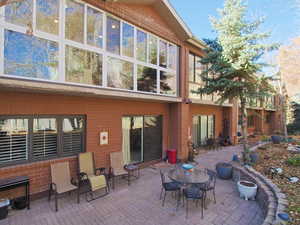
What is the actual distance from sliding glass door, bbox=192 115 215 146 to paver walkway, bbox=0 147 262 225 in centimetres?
618

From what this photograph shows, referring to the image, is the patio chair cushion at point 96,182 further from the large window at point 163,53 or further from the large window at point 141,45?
the large window at point 163,53

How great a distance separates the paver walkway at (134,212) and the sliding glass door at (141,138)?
2223 millimetres

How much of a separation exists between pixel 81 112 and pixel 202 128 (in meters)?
9.01

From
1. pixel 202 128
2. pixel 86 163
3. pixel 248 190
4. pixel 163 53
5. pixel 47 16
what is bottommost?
pixel 248 190

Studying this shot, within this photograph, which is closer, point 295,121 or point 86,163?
point 86,163

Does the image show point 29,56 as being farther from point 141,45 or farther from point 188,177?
point 188,177

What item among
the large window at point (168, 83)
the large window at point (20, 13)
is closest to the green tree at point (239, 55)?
the large window at point (168, 83)

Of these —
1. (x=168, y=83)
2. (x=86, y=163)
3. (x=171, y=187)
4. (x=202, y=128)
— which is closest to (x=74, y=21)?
(x=86, y=163)

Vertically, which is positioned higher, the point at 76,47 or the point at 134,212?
the point at 76,47

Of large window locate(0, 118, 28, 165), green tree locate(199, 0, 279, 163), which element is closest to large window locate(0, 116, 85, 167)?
large window locate(0, 118, 28, 165)

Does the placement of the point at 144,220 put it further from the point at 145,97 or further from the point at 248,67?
the point at 248,67

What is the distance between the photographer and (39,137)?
509cm

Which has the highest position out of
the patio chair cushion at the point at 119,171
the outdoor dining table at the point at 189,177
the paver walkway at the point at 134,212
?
the outdoor dining table at the point at 189,177

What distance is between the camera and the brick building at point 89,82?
4348mm
